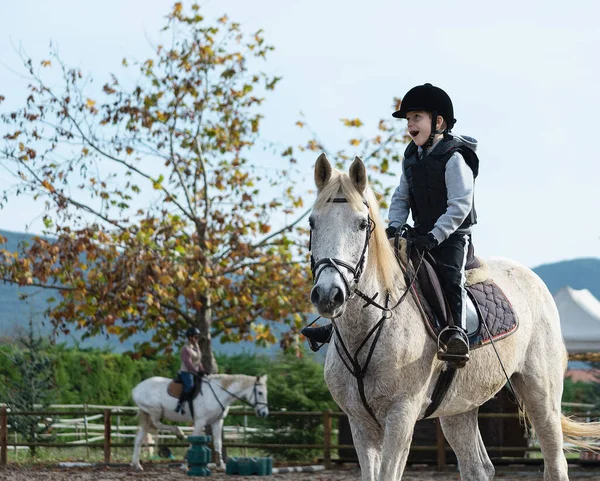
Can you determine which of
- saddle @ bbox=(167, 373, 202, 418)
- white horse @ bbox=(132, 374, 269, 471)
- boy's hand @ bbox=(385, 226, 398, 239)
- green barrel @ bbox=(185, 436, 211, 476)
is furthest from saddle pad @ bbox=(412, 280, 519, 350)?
saddle @ bbox=(167, 373, 202, 418)

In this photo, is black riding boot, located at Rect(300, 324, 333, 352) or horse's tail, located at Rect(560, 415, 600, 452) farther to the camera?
horse's tail, located at Rect(560, 415, 600, 452)

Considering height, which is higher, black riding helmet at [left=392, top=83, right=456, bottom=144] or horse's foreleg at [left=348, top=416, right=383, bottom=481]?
black riding helmet at [left=392, top=83, right=456, bottom=144]

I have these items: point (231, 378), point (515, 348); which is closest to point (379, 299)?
point (515, 348)

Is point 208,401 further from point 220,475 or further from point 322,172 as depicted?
point 322,172

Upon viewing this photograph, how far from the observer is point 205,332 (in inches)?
693

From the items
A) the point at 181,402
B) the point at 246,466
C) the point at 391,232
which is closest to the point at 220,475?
the point at 246,466

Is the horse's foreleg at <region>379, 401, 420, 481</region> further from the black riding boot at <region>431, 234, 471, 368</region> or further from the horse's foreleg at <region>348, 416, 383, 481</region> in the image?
the black riding boot at <region>431, 234, 471, 368</region>

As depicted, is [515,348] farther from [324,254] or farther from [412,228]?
[324,254]

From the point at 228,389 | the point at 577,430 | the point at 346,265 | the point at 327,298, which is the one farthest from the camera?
the point at 228,389

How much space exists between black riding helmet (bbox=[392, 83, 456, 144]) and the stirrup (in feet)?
3.72

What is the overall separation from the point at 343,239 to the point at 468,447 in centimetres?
208

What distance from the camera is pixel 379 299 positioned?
191 inches

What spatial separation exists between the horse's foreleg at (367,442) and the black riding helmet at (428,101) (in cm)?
168

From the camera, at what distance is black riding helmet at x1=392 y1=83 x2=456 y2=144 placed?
5.38 metres
